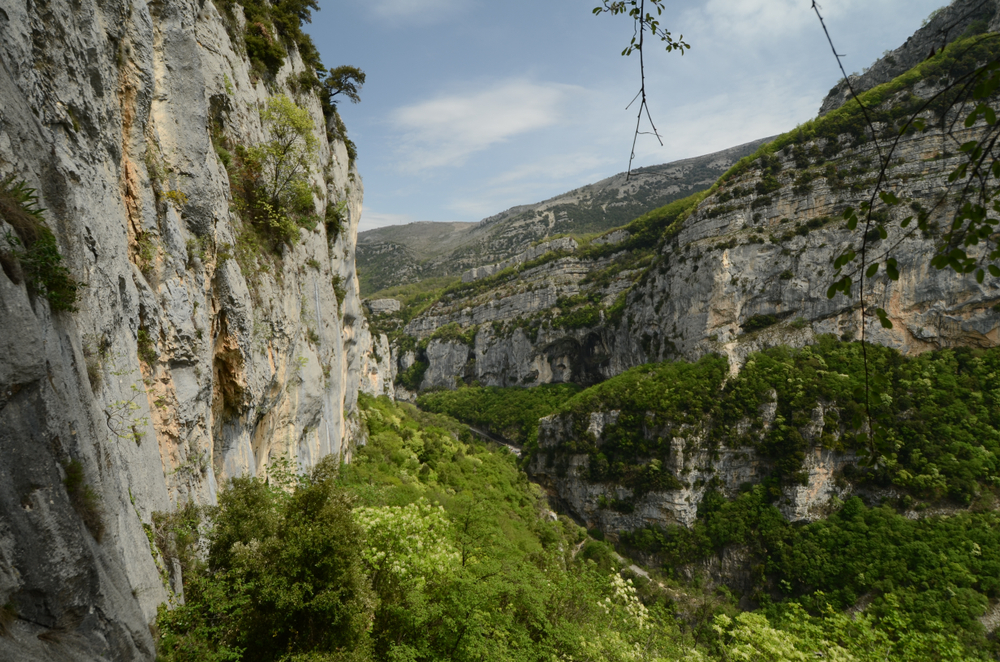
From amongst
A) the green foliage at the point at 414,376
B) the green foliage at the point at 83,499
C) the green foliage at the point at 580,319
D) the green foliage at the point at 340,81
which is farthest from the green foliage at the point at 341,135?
the green foliage at the point at 414,376

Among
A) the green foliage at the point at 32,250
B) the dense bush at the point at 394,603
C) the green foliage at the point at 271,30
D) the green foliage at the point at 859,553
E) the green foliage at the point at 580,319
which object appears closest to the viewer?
the green foliage at the point at 32,250

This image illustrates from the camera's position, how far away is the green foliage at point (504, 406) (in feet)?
188

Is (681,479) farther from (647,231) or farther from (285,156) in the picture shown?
(647,231)

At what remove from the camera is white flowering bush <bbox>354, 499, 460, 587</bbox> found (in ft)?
28.1

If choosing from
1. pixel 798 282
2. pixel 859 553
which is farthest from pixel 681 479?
pixel 798 282

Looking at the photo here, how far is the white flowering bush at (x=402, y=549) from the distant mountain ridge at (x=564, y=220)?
114338 mm

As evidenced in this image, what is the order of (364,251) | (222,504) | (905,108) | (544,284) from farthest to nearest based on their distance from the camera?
1. (364,251)
2. (544,284)
3. (905,108)
4. (222,504)

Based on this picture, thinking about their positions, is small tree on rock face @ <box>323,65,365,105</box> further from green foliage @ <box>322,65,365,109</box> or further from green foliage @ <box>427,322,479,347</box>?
green foliage @ <box>427,322,479,347</box>

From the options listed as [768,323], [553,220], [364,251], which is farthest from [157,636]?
[364,251]

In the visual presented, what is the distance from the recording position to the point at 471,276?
106688 mm

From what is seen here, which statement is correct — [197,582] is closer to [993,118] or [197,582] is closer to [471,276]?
[993,118]

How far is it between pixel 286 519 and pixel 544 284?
6840cm

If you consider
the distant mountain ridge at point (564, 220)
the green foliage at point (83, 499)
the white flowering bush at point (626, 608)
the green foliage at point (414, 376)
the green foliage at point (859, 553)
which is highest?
the distant mountain ridge at point (564, 220)

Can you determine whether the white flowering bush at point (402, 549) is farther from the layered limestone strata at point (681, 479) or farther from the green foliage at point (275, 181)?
the layered limestone strata at point (681, 479)
